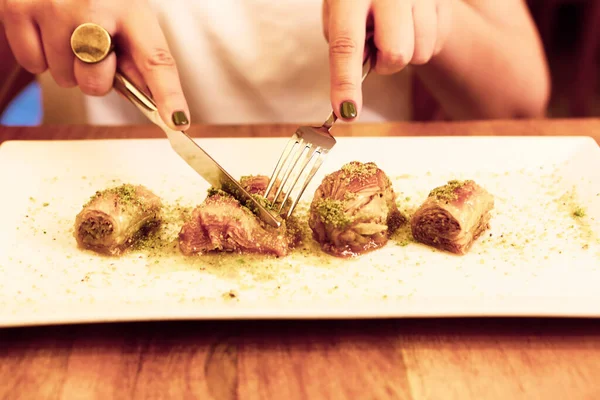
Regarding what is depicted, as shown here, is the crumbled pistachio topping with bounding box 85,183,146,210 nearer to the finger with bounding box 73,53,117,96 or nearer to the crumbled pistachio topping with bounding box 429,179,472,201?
the finger with bounding box 73,53,117,96

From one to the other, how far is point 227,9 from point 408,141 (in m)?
1.13

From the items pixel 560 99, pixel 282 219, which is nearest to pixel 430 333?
pixel 282 219

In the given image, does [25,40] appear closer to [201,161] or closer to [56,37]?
[56,37]

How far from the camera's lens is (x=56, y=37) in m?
1.95

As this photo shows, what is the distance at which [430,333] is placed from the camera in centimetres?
139

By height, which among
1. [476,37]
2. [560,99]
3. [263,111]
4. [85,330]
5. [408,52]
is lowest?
[560,99]

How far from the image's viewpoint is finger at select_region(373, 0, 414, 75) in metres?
1.87

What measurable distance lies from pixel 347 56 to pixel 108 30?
0.74m

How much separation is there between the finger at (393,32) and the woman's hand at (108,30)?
0.61 meters

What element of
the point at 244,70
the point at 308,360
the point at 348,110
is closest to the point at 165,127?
the point at 348,110

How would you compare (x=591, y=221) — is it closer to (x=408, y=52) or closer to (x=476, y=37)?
(x=408, y=52)

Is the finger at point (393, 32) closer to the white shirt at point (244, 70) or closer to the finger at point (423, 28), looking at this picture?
the finger at point (423, 28)

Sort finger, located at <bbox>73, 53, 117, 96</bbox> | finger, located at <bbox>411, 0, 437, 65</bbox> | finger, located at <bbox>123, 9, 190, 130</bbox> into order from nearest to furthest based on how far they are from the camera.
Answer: finger, located at <bbox>123, 9, 190, 130</bbox> < finger, located at <bbox>73, 53, 117, 96</bbox> < finger, located at <bbox>411, 0, 437, 65</bbox>

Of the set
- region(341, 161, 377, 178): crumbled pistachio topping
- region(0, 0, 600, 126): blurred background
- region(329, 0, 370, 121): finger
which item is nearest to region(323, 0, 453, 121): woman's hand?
region(329, 0, 370, 121): finger
